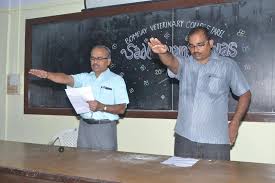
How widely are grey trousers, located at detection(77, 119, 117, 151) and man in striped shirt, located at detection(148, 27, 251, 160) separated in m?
0.61

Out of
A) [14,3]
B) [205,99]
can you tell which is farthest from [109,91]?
[14,3]

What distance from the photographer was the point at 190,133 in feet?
8.48

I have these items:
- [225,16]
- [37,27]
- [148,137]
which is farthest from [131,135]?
[37,27]

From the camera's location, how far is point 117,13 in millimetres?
3740

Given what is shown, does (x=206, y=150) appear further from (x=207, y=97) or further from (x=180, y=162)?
(x=180, y=162)

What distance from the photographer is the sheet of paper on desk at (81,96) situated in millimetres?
2766

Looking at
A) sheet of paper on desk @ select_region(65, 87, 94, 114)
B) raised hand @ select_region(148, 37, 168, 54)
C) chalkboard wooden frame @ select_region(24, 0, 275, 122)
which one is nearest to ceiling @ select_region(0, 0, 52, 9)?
chalkboard wooden frame @ select_region(24, 0, 275, 122)

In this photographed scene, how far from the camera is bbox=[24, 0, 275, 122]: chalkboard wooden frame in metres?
3.30

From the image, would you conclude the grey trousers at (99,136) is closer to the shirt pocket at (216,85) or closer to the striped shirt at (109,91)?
the striped shirt at (109,91)

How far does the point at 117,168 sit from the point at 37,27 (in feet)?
9.36

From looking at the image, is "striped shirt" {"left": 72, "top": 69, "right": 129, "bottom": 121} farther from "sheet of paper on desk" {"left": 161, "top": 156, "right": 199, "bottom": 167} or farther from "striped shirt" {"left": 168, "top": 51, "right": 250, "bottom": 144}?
"sheet of paper on desk" {"left": 161, "top": 156, "right": 199, "bottom": 167}

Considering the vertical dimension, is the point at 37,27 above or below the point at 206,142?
above

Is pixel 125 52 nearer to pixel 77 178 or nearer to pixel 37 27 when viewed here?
pixel 37 27

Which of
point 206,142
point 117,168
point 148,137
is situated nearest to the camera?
point 117,168
